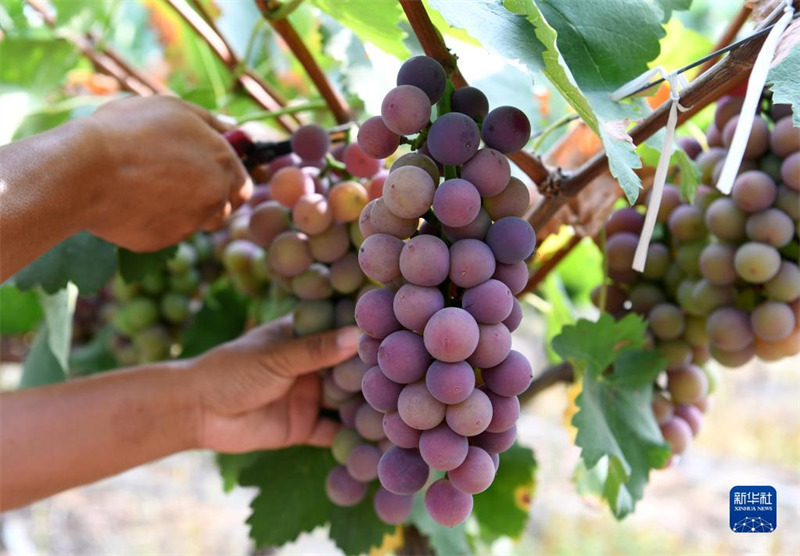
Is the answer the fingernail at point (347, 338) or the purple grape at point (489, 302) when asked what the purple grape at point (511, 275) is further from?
the fingernail at point (347, 338)

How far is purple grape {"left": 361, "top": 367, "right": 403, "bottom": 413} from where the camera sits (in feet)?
1.28

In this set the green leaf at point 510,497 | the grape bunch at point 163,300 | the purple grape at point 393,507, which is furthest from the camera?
the grape bunch at point 163,300

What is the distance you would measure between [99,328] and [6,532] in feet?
3.83

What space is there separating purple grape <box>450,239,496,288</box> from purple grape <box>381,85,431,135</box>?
0.25ft

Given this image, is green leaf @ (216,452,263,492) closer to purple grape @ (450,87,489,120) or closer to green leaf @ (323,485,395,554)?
green leaf @ (323,485,395,554)

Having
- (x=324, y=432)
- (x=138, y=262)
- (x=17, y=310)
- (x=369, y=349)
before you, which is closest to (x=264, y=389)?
(x=324, y=432)

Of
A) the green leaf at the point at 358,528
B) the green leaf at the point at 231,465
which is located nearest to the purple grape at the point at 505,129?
the green leaf at the point at 358,528

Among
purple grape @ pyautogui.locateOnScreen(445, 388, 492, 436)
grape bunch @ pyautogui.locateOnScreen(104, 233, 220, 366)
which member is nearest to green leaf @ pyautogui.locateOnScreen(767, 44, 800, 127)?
purple grape @ pyautogui.locateOnScreen(445, 388, 492, 436)

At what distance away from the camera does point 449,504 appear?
15.6 inches

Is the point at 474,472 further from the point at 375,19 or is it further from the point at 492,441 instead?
the point at 375,19

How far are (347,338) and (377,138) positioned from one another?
234mm

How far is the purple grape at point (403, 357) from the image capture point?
1.22 ft

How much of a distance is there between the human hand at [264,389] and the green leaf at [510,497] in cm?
23

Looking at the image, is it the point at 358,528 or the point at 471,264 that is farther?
the point at 358,528
